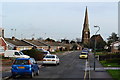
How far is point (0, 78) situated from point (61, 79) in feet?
13.2

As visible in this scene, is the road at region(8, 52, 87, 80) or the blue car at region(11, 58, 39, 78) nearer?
the blue car at region(11, 58, 39, 78)

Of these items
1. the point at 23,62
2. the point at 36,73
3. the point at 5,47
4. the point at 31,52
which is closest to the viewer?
the point at 23,62

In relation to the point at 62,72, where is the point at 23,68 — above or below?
above

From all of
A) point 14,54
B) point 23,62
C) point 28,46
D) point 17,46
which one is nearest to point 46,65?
point 14,54

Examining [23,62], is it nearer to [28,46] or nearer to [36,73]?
[36,73]

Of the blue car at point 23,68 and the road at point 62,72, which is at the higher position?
the blue car at point 23,68

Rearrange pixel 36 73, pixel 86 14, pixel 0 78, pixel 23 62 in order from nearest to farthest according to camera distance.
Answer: pixel 0 78
pixel 23 62
pixel 36 73
pixel 86 14

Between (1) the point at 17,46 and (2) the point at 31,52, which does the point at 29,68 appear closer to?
(2) the point at 31,52

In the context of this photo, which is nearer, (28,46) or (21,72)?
(21,72)

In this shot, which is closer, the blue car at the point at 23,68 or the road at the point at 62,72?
the blue car at the point at 23,68

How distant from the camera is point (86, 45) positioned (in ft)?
508

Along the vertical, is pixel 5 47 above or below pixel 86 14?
below

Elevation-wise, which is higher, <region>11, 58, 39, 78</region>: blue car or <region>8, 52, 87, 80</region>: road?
<region>11, 58, 39, 78</region>: blue car

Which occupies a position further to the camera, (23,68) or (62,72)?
(62,72)
